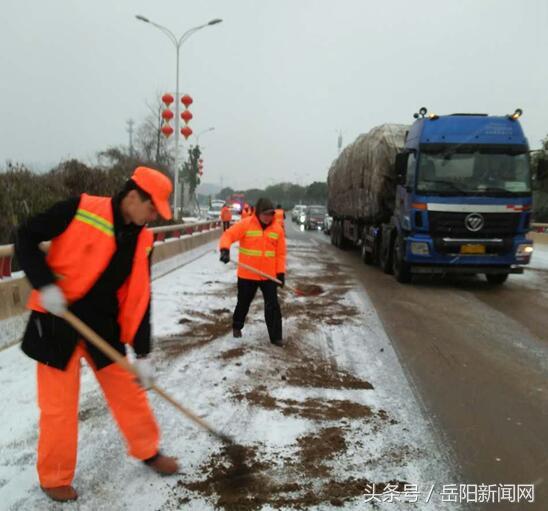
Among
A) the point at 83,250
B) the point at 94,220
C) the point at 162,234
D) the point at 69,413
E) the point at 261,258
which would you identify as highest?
the point at 94,220

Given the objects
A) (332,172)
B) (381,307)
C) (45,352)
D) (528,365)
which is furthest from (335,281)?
(332,172)

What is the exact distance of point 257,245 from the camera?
598 centimetres

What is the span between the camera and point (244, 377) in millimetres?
4793

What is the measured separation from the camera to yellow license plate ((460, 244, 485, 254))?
995 centimetres

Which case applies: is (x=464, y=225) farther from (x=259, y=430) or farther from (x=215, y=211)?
(x=215, y=211)

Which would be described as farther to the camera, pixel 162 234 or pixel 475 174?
pixel 162 234

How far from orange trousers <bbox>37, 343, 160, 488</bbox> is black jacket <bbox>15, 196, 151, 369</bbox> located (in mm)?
73

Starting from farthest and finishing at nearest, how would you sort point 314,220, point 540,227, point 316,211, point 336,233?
point 316,211 → point 314,220 → point 540,227 → point 336,233

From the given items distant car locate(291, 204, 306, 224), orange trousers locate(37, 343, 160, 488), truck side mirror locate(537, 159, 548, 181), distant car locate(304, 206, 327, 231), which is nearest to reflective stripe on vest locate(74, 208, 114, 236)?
orange trousers locate(37, 343, 160, 488)

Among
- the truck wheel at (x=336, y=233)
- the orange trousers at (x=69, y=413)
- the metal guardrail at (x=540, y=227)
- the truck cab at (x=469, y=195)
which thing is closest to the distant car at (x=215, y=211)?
the truck wheel at (x=336, y=233)

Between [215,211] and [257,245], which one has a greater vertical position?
[257,245]

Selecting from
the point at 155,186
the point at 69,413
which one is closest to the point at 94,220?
the point at 155,186

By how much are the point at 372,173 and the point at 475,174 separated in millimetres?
3621

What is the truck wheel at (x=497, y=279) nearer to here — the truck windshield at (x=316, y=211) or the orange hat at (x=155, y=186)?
the orange hat at (x=155, y=186)
